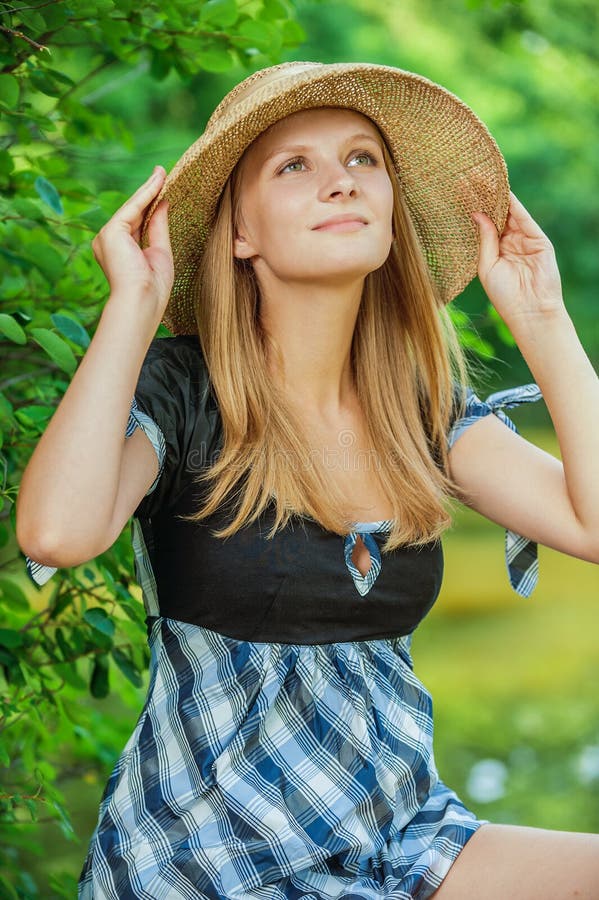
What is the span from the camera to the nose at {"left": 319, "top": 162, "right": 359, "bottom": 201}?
5.83 ft

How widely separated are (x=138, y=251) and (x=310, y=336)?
38 centimetres

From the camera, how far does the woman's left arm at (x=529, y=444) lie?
1.82 m

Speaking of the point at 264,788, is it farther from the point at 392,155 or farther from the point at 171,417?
the point at 392,155

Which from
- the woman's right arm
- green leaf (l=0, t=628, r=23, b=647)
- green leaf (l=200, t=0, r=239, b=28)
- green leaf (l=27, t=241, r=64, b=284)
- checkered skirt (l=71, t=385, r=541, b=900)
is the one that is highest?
green leaf (l=200, t=0, r=239, b=28)

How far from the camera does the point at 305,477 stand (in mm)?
1789

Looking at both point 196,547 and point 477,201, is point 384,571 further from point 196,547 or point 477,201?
point 477,201

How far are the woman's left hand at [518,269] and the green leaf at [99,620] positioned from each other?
34.1 inches

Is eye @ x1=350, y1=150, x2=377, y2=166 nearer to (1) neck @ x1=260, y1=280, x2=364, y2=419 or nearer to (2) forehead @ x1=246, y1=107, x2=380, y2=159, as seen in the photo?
(2) forehead @ x1=246, y1=107, x2=380, y2=159

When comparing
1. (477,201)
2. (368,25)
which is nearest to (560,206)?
(368,25)

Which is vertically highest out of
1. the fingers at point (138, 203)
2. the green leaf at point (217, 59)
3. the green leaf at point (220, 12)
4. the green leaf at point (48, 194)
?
the green leaf at point (220, 12)

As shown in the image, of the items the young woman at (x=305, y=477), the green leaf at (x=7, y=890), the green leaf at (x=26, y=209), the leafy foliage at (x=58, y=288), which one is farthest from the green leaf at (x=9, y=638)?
the green leaf at (x=26, y=209)

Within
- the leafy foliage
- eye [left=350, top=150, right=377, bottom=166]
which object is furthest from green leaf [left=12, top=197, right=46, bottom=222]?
eye [left=350, top=150, right=377, bottom=166]

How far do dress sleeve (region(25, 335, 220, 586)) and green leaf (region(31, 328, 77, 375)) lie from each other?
0.37 feet

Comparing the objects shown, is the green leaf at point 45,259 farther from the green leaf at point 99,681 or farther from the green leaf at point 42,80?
the green leaf at point 99,681
